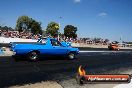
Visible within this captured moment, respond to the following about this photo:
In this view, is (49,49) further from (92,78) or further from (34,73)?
(92,78)

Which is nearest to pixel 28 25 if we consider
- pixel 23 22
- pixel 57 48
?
pixel 23 22

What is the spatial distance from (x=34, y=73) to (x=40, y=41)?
609cm

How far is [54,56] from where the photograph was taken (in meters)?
18.1

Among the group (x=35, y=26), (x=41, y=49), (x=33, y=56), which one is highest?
(x=35, y=26)

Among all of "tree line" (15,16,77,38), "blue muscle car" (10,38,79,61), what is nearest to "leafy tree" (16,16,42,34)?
"tree line" (15,16,77,38)

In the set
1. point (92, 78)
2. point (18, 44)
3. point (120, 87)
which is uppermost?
point (18, 44)

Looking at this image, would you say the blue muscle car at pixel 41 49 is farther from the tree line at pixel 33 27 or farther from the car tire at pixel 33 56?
the tree line at pixel 33 27

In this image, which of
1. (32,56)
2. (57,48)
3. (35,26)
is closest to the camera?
(32,56)

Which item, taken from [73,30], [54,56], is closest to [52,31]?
[73,30]

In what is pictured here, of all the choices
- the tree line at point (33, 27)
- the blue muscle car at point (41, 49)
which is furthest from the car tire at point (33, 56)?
the tree line at point (33, 27)

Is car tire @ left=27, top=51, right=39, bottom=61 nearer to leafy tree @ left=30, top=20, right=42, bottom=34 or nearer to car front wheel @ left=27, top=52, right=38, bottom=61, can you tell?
car front wheel @ left=27, top=52, right=38, bottom=61

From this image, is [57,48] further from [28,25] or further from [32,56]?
[28,25]

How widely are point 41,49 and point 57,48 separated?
1470 millimetres

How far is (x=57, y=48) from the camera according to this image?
59.1 ft
